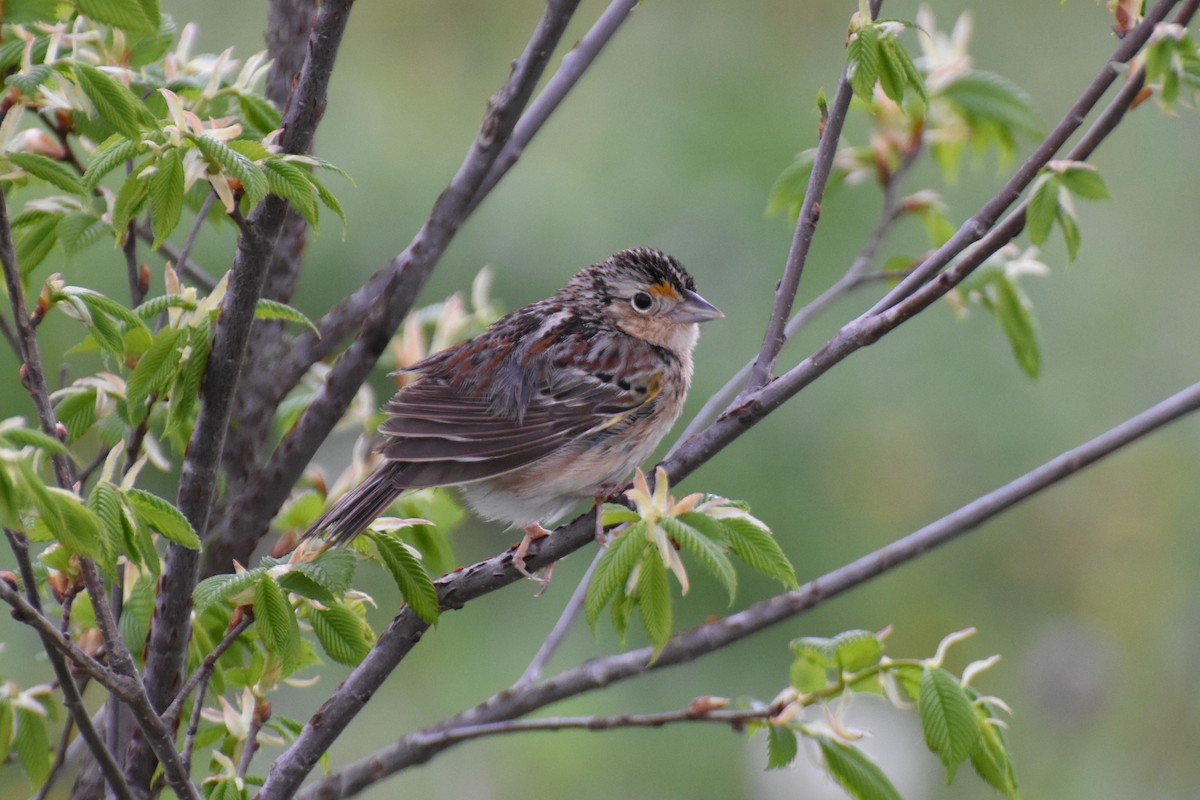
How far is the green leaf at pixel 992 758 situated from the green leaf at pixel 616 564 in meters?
0.75

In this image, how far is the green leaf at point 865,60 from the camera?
90.7 inches

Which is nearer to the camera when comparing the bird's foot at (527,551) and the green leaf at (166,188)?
the green leaf at (166,188)

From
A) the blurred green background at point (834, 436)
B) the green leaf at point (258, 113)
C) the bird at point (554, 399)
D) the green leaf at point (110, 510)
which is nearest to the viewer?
the green leaf at point (110, 510)

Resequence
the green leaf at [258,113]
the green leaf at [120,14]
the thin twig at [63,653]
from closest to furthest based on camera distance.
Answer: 1. the green leaf at [120,14]
2. the thin twig at [63,653]
3. the green leaf at [258,113]

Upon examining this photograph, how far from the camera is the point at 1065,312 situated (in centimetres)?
827

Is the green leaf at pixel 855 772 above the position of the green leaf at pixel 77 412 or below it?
below

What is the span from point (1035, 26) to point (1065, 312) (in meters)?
3.44

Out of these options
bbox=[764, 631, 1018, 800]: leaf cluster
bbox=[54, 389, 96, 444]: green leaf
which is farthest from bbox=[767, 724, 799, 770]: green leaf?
bbox=[54, 389, 96, 444]: green leaf

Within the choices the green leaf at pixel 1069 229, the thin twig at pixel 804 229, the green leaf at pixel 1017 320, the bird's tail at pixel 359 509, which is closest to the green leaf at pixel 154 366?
the bird's tail at pixel 359 509

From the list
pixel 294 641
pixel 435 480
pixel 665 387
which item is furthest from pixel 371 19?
pixel 294 641

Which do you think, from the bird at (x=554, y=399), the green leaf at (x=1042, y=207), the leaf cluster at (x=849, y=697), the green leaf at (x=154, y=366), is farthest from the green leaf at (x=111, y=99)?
the green leaf at (x=1042, y=207)

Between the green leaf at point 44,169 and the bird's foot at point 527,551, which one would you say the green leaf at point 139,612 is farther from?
the green leaf at point 44,169

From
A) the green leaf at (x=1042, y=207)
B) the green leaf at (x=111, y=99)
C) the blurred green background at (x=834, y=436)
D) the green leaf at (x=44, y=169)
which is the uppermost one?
the green leaf at (x=111, y=99)

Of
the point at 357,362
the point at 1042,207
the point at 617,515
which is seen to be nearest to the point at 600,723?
the point at 617,515
